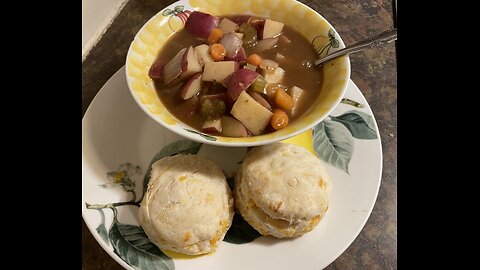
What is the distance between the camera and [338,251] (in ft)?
4.88

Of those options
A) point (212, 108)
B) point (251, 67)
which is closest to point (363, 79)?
point (251, 67)

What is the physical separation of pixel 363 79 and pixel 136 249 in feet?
5.23

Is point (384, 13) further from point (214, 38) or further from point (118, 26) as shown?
point (118, 26)

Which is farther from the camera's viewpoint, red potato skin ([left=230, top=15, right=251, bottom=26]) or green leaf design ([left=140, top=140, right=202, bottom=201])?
red potato skin ([left=230, top=15, right=251, bottom=26])

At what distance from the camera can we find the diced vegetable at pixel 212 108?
5.25 ft

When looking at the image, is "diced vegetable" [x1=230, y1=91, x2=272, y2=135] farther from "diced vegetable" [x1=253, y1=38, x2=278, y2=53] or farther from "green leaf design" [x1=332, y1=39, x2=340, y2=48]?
"green leaf design" [x1=332, y1=39, x2=340, y2=48]

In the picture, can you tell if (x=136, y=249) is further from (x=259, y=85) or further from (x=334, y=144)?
(x=334, y=144)

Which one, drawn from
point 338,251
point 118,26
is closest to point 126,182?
point 338,251

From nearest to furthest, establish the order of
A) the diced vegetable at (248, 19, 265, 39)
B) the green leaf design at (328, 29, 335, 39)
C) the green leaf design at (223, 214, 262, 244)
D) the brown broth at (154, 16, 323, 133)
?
1. the green leaf design at (223, 214, 262, 244)
2. the brown broth at (154, 16, 323, 133)
3. the green leaf design at (328, 29, 335, 39)
4. the diced vegetable at (248, 19, 265, 39)

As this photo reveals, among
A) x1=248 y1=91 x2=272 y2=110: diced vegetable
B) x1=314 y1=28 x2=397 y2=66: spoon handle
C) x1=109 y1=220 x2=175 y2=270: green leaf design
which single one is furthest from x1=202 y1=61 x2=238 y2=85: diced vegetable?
x1=109 y1=220 x2=175 y2=270: green leaf design

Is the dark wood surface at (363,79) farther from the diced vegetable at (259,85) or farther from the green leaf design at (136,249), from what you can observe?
the diced vegetable at (259,85)

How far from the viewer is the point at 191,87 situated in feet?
5.42

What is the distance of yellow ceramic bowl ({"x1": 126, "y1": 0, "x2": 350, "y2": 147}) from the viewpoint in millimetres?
1486

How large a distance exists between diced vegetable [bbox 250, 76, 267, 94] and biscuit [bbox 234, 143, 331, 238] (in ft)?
0.81
